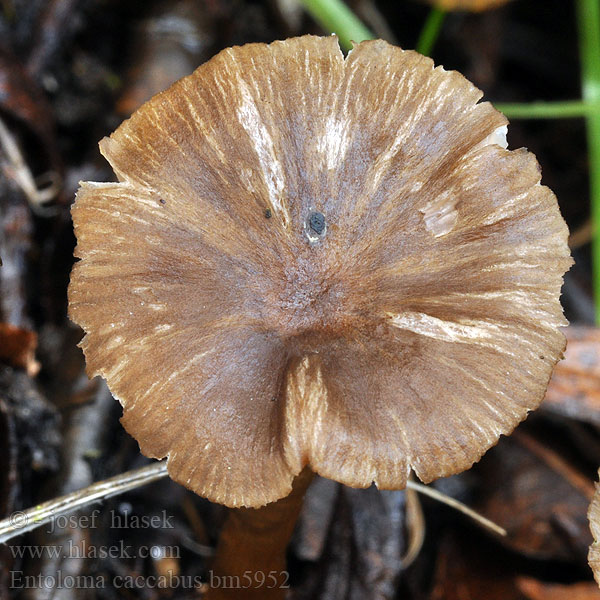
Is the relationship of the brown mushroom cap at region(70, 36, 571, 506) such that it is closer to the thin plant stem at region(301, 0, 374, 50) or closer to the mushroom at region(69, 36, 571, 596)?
the mushroom at region(69, 36, 571, 596)

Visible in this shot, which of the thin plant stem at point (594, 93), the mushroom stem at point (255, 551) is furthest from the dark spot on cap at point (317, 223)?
the thin plant stem at point (594, 93)

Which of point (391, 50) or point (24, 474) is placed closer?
point (391, 50)

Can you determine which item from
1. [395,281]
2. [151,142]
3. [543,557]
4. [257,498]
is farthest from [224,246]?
[543,557]

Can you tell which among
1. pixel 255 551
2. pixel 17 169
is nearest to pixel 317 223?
pixel 255 551

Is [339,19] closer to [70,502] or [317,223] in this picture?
[317,223]

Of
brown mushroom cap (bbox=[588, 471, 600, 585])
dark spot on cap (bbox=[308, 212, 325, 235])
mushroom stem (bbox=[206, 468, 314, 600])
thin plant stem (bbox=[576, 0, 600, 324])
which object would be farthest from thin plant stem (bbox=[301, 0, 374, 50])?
brown mushroom cap (bbox=[588, 471, 600, 585])

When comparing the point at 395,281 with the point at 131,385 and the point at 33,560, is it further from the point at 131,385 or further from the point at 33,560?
the point at 33,560

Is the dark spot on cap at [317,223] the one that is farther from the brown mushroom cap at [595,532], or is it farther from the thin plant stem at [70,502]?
the brown mushroom cap at [595,532]
